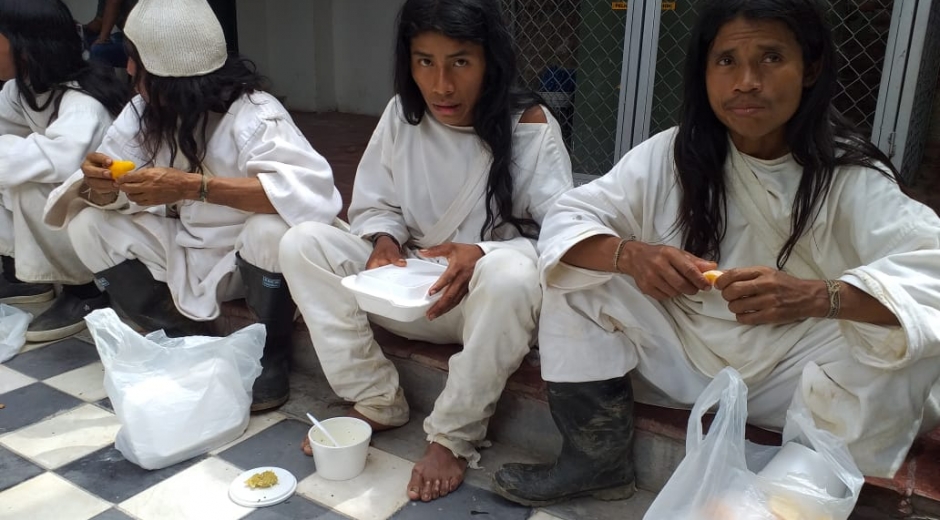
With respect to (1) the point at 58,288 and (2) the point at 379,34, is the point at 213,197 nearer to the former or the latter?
(1) the point at 58,288

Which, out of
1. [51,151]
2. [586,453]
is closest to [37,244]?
[51,151]

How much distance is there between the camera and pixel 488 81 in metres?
2.06

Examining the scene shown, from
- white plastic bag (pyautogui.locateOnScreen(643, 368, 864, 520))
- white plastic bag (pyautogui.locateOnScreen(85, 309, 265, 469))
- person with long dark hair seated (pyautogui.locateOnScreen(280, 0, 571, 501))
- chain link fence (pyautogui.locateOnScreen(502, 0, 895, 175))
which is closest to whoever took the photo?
white plastic bag (pyautogui.locateOnScreen(643, 368, 864, 520))

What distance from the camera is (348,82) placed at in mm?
7020

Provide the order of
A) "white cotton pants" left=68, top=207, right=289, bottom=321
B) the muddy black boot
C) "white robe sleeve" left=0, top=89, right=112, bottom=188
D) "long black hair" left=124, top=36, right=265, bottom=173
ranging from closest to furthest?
the muddy black boot → "long black hair" left=124, top=36, right=265, bottom=173 → "white cotton pants" left=68, top=207, right=289, bottom=321 → "white robe sleeve" left=0, top=89, right=112, bottom=188

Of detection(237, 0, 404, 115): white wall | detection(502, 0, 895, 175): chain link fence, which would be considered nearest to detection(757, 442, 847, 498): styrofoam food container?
detection(502, 0, 895, 175): chain link fence

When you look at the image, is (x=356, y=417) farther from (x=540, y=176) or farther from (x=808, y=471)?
(x=808, y=471)

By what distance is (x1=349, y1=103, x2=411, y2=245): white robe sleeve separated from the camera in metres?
2.24

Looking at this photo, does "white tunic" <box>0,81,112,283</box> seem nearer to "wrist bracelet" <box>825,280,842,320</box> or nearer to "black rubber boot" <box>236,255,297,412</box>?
"black rubber boot" <box>236,255,297,412</box>

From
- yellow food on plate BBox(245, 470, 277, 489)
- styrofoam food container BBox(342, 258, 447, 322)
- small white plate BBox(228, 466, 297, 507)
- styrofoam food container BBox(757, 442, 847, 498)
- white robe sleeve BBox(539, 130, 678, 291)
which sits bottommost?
small white plate BBox(228, 466, 297, 507)

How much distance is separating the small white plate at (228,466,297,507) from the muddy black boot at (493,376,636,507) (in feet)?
1.75

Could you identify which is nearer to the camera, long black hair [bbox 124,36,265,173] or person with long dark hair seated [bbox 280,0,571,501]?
person with long dark hair seated [bbox 280,0,571,501]

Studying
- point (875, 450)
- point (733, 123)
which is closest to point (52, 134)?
point (733, 123)

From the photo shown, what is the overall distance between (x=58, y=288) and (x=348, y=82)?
14.0 ft
